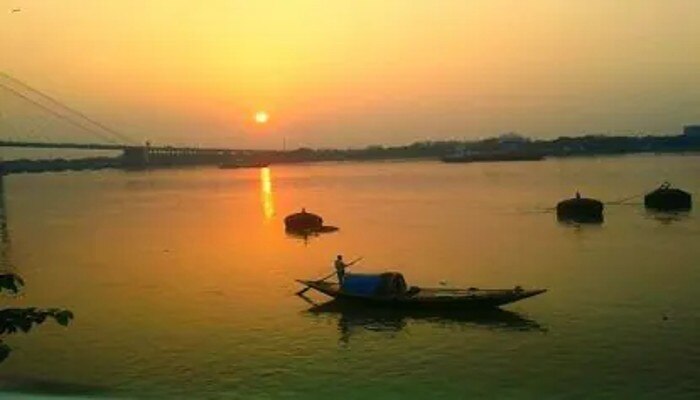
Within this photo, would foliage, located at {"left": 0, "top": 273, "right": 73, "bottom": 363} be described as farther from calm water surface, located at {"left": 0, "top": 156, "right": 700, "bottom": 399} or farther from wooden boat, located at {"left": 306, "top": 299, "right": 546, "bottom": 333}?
wooden boat, located at {"left": 306, "top": 299, "right": 546, "bottom": 333}

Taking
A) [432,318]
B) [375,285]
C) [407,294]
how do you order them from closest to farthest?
1. [432,318]
2. [407,294]
3. [375,285]

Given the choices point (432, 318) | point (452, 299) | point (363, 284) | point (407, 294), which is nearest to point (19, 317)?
point (432, 318)

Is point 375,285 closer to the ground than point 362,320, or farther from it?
farther from it

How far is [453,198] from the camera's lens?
126ft

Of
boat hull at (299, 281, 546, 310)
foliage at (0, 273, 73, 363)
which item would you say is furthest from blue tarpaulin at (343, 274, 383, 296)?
foliage at (0, 273, 73, 363)

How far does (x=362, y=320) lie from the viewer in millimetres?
10383

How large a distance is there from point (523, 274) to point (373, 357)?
6563 mm

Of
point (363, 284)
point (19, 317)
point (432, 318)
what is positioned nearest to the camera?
A: point (19, 317)

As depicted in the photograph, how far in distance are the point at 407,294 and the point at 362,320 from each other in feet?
2.38

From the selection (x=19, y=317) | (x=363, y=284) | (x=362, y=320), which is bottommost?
(x=362, y=320)

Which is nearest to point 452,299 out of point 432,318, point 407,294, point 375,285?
point 432,318

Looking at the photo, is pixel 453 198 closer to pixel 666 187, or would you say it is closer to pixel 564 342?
pixel 666 187

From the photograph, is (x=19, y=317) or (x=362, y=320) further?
(x=362, y=320)

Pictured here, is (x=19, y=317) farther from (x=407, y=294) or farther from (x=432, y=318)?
(x=407, y=294)
